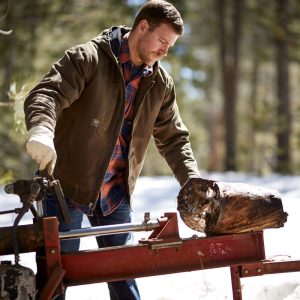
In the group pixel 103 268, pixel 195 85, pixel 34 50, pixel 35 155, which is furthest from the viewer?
pixel 195 85

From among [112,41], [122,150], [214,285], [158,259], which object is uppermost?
[112,41]

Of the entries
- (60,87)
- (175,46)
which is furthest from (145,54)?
(175,46)

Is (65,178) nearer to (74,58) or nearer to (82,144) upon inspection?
(82,144)

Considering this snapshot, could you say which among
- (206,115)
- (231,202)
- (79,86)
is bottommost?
(231,202)

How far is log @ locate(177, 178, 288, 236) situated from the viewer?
9.81ft

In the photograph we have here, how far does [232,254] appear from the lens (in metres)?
3.00

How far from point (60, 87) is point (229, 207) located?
1.00 metres

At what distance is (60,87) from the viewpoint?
2898 millimetres

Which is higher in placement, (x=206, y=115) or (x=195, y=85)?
(x=206, y=115)

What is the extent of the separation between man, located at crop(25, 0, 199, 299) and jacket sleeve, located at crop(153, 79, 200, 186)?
0.09 ft

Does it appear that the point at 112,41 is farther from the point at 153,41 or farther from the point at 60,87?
the point at 60,87

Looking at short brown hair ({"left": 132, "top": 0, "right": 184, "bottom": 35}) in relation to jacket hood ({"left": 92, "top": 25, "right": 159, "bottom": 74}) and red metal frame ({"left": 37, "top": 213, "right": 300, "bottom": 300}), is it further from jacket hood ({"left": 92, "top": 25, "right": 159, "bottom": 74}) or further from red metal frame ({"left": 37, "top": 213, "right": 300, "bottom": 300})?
red metal frame ({"left": 37, "top": 213, "right": 300, "bottom": 300})

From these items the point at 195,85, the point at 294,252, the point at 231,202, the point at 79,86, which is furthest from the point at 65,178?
the point at 195,85

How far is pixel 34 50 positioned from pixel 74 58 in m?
12.7
